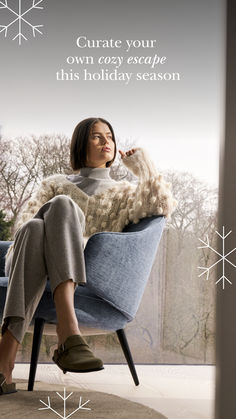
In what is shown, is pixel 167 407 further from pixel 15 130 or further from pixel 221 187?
pixel 15 130

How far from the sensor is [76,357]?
1.70m

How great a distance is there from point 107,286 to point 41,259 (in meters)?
0.33

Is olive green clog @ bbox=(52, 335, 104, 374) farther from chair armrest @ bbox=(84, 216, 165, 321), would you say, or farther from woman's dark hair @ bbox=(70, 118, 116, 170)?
woman's dark hair @ bbox=(70, 118, 116, 170)

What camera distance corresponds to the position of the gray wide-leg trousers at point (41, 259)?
1888 mm

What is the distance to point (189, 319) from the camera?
369cm

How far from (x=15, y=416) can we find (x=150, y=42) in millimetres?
3002

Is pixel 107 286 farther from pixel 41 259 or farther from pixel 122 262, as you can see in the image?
pixel 41 259

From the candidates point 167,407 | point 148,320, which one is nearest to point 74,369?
point 167,407

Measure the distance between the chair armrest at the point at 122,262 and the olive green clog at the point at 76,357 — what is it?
40 centimetres

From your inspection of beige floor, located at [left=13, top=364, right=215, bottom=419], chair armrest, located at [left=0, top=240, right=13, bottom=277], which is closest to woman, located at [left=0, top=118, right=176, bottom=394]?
chair armrest, located at [left=0, top=240, right=13, bottom=277]

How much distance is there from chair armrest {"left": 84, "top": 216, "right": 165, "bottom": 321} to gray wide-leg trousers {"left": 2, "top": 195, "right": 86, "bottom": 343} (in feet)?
0.64

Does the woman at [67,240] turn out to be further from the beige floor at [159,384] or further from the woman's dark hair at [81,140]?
the beige floor at [159,384]

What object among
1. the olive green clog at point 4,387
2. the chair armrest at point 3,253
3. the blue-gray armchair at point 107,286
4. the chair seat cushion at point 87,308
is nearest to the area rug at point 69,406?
the olive green clog at point 4,387

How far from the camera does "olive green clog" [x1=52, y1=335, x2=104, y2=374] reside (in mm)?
1683
